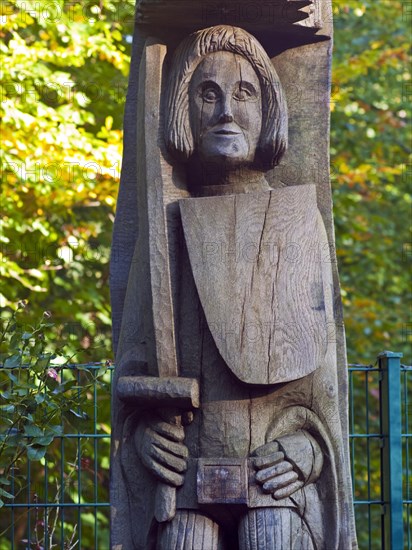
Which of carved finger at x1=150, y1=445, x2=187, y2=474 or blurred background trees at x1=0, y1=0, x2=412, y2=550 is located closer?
carved finger at x1=150, y1=445, x2=187, y2=474

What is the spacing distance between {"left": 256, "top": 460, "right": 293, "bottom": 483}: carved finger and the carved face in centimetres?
128

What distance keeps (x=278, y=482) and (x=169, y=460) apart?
1.47 feet

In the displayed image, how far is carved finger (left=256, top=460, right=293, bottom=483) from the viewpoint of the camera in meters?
4.55

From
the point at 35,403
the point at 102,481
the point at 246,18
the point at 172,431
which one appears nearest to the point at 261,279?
the point at 172,431

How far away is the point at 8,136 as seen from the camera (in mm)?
9039

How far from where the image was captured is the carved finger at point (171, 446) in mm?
4656

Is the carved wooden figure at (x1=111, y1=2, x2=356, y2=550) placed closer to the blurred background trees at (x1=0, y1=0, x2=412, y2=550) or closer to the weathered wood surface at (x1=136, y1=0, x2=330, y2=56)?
the weathered wood surface at (x1=136, y1=0, x2=330, y2=56)

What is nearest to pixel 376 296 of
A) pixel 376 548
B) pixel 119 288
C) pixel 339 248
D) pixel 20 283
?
pixel 339 248

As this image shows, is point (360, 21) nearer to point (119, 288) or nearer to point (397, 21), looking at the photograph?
point (397, 21)

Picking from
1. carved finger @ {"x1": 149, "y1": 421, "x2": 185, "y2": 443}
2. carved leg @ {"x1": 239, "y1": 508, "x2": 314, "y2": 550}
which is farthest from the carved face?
carved leg @ {"x1": 239, "y1": 508, "x2": 314, "y2": 550}

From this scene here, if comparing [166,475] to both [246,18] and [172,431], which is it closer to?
[172,431]

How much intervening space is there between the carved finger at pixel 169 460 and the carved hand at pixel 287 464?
30 cm

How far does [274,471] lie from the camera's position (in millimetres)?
4562

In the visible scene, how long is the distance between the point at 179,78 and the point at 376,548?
821 centimetres
